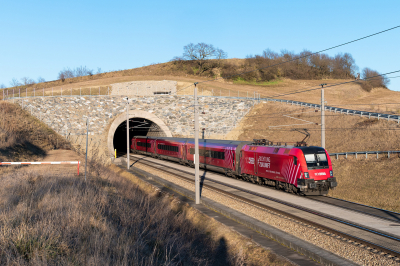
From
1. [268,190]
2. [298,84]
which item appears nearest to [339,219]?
[268,190]

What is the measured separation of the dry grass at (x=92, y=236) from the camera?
290 inches

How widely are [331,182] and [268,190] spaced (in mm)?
4005

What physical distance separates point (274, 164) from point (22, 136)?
28.8m

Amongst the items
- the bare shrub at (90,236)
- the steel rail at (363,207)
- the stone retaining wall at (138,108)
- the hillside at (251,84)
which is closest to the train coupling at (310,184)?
the steel rail at (363,207)

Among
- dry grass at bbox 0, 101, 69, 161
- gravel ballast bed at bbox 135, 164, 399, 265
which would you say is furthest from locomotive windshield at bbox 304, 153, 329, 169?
dry grass at bbox 0, 101, 69, 161

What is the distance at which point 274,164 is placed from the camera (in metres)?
20.4

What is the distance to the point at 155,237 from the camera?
10422mm

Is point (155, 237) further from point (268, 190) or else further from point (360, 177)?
point (360, 177)

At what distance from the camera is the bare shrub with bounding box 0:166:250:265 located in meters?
7.37

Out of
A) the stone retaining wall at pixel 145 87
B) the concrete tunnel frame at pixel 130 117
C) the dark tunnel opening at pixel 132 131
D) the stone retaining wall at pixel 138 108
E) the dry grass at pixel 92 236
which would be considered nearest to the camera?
the dry grass at pixel 92 236

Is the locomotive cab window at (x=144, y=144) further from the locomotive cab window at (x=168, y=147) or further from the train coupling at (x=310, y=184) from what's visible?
the train coupling at (x=310, y=184)

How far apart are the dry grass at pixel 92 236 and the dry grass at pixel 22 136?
16.0 metres

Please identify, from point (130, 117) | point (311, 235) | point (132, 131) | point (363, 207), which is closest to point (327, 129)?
point (363, 207)

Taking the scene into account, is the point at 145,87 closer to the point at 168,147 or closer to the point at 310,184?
the point at 168,147
